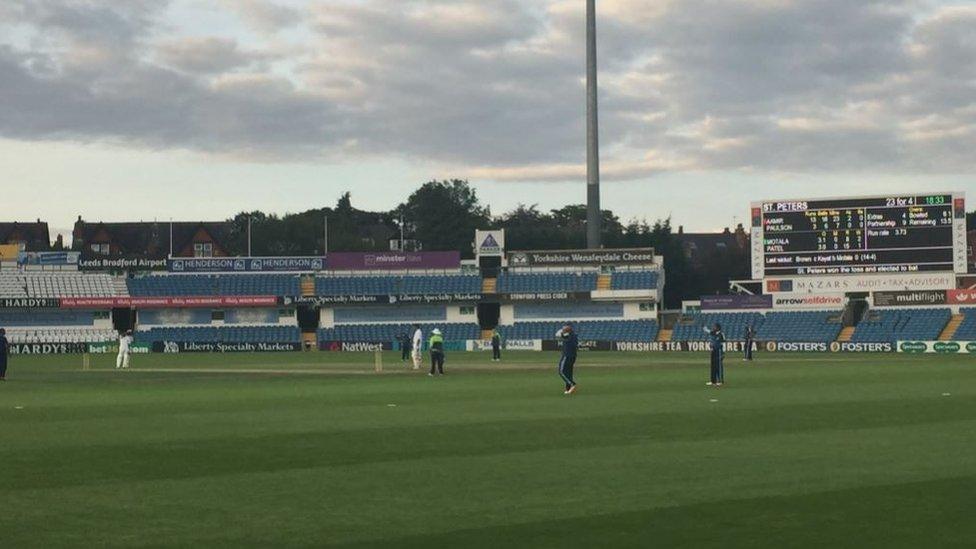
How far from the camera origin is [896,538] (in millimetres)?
10875

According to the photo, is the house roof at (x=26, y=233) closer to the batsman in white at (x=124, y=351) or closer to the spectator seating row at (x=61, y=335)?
the spectator seating row at (x=61, y=335)

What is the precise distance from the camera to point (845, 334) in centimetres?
8438

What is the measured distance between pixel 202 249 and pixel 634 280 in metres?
62.2

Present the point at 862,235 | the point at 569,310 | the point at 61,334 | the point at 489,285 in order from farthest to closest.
→ 1. the point at 489,285
2. the point at 569,310
3. the point at 61,334
4. the point at 862,235

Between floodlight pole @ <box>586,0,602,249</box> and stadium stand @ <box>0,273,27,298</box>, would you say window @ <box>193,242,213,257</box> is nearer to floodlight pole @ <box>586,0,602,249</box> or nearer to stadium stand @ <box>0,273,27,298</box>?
stadium stand @ <box>0,273,27,298</box>

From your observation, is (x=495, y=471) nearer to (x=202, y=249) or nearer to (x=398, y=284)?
(x=398, y=284)

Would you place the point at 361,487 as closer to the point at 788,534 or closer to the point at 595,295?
the point at 788,534

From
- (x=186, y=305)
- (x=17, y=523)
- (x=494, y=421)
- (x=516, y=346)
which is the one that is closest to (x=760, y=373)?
(x=494, y=421)

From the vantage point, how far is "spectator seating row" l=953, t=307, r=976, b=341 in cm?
7840

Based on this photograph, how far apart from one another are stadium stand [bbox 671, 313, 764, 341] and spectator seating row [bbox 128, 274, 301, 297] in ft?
96.6

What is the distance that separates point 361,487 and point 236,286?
92521 millimetres

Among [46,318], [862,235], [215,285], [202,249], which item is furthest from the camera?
[202,249]

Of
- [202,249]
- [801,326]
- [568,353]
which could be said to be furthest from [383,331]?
[568,353]

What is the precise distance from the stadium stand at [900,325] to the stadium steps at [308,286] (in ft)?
135
